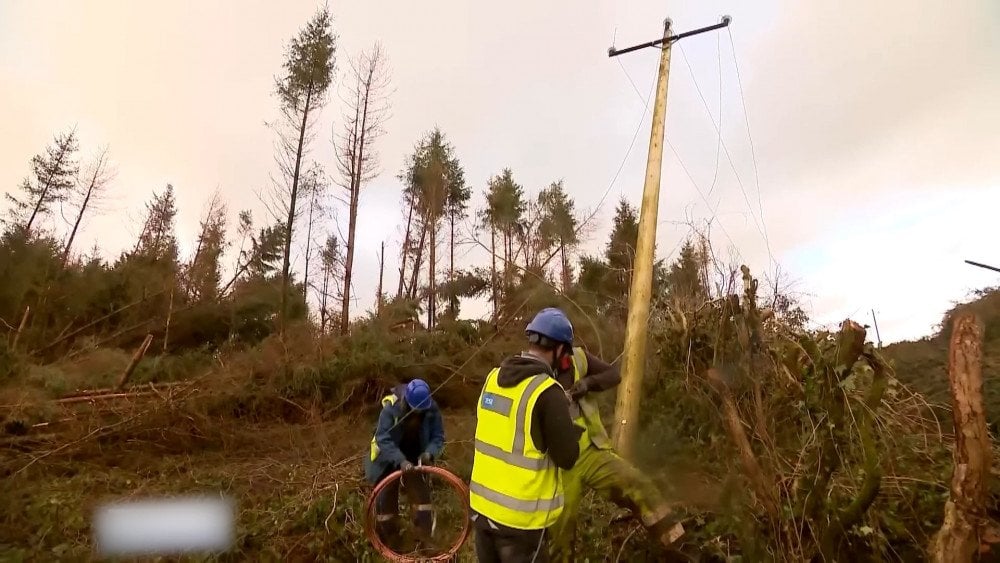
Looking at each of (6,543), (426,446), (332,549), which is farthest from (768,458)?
(6,543)

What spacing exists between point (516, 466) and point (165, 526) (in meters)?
5.45

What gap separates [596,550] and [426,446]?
2037 mm

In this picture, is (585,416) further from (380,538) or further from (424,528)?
(380,538)

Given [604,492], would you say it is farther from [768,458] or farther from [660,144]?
[660,144]

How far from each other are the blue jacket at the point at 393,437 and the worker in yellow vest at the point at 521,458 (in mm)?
2625

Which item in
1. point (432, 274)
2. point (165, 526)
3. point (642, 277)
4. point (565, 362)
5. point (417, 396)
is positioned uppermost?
point (432, 274)

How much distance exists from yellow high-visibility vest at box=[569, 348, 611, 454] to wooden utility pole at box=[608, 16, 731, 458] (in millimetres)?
1651

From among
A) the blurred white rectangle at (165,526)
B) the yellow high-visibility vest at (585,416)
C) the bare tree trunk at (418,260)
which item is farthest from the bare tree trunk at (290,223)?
the yellow high-visibility vest at (585,416)

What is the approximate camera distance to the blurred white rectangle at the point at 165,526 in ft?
17.9

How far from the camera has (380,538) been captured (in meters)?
5.24

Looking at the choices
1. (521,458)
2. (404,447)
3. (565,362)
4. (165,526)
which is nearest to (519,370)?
(521,458)

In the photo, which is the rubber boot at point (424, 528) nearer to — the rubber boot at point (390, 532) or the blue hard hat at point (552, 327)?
the rubber boot at point (390, 532)

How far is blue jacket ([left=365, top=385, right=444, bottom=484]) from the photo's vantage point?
5.11 m

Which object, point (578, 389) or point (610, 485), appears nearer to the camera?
point (610, 485)
